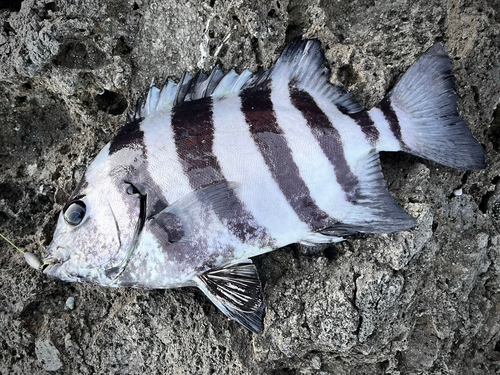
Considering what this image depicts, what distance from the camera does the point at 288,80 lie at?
180 cm

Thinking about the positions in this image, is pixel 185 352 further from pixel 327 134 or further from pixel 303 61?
pixel 303 61

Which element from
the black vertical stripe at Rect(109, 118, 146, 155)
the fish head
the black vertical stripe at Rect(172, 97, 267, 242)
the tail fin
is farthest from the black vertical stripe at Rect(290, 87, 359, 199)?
the fish head

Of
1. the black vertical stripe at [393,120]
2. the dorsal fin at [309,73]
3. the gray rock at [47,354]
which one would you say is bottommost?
the gray rock at [47,354]

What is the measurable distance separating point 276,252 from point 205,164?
543 mm

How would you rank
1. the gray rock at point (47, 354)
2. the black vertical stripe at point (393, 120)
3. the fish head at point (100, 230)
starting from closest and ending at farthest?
the fish head at point (100, 230)
the black vertical stripe at point (393, 120)
the gray rock at point (47, 354)

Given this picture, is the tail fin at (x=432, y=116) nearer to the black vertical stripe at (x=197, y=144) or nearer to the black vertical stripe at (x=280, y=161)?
the black vertical stripe at (x=280, y=161)

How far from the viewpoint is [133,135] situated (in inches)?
66.7

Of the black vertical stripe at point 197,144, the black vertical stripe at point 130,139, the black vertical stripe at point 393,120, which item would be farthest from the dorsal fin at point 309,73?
the black vertical stripe at point 130,139

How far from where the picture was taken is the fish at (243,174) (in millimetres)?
1623

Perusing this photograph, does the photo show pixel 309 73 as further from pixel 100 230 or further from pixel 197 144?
pixel 100 230

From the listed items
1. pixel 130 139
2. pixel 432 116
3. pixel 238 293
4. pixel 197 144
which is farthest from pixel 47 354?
pixel 432 116

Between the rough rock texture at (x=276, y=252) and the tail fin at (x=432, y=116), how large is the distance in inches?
5.4

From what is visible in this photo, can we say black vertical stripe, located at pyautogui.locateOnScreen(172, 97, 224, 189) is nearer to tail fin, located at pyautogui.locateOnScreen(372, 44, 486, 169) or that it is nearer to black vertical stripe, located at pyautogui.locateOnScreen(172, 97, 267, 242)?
black vertical stripe, located at pyautogui.locateOnScreen(172, 97, 267, 242)

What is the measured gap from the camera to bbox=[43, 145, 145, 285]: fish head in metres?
1.60
